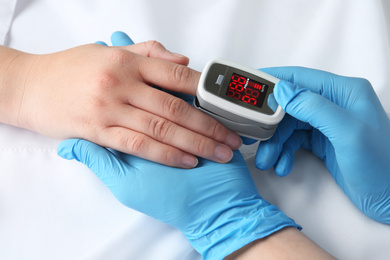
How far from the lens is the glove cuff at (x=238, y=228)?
1.11m

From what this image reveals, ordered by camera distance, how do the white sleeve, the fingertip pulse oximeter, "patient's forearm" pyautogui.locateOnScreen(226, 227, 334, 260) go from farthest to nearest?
the white sleeve
the fingertip pulse oximeter
"patient's forearm" pyautogui.locateOnScreen(226, 227, 334, 260)

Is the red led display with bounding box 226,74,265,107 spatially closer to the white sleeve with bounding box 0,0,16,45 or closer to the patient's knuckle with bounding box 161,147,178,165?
the patient's knuckle with bounding box 161,147,178,165

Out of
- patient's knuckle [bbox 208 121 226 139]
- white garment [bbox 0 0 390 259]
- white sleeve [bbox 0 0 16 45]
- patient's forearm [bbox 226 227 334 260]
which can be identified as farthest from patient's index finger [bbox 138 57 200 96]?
white sleeve [bbox 0 0 16 45]

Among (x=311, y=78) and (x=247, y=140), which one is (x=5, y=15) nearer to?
(x=247, y=140)

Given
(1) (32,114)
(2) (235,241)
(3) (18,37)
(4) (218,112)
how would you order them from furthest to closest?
(3) (18,37) < (1) (32,114) < (4) (218,112) < (2) (235,241)

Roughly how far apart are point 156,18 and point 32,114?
0.74 metres

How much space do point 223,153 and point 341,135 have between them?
1.25 ft

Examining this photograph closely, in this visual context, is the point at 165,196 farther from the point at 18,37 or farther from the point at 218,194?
the point at 18,37

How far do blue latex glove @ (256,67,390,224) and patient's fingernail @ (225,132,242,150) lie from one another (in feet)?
0.30

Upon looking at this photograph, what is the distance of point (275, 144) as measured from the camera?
132cm

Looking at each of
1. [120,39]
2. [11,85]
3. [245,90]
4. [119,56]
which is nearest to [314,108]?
[245,90]

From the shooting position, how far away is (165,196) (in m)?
1.16

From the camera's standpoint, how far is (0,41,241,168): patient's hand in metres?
1.23

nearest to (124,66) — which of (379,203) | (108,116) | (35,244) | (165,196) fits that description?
(108,116)
